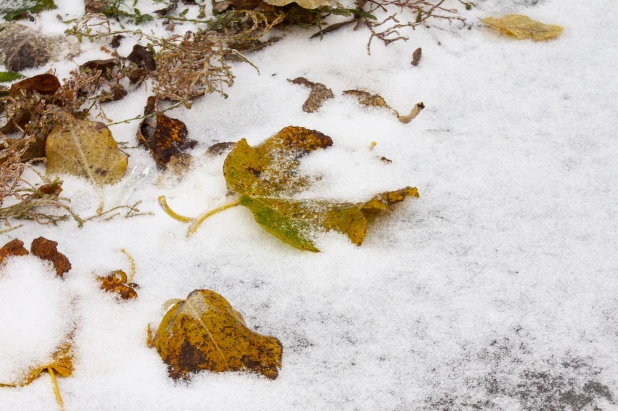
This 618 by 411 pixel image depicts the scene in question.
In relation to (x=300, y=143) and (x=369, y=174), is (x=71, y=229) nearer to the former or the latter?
(x=300, y=143)

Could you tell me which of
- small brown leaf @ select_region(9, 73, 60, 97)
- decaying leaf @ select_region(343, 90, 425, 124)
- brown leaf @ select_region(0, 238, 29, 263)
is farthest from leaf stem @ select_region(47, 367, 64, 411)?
decaying leaf @ select_region(343, 90, 425, 124)

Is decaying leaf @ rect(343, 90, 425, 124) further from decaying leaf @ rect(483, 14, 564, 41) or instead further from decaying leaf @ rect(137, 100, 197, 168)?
decaying leaf @ rect(483, 14, 564, 41)

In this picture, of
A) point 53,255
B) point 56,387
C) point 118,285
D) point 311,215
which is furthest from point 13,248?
point 311,215

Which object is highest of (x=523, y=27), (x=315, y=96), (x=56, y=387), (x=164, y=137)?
Result: (x=523, y=27)

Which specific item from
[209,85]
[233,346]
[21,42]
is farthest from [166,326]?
[21,42]

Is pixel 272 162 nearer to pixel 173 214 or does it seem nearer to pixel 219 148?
pixel 219 148

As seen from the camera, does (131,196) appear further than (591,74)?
No
